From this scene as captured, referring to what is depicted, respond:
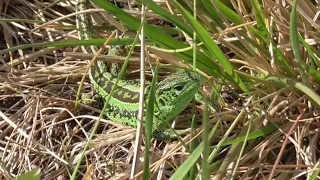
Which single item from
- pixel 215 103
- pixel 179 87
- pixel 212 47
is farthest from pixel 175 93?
pixel 212 47

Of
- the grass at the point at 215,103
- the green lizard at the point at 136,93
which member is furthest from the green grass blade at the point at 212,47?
the green lizard at the point at 136,93

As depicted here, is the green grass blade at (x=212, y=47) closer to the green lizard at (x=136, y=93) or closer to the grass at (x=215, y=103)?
the grass at (x=215, y=103)

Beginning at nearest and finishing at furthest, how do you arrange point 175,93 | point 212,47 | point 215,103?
point 212,47 < point 215,103 < point 175,93

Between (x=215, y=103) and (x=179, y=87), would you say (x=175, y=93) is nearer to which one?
(x=179, y=87)

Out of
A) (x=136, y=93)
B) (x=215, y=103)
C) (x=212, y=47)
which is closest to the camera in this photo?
(x=212, y=47)

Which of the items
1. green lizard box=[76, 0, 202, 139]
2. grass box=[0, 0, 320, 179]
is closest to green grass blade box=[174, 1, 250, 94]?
grass box=[0, 0, 320, 179]

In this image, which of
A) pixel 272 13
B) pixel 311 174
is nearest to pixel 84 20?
pixel 272 13

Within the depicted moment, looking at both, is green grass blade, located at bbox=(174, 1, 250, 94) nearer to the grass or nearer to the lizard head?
the grass
